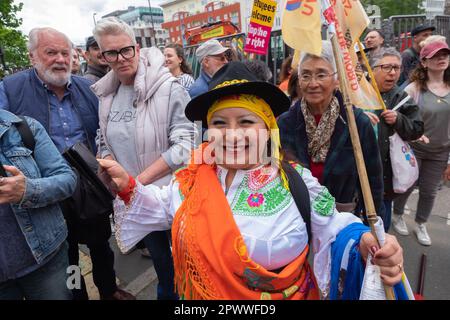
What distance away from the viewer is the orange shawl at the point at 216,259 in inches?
49.1

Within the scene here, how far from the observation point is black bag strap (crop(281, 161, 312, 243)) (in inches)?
54.1

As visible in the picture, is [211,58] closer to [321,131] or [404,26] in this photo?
[321,131]

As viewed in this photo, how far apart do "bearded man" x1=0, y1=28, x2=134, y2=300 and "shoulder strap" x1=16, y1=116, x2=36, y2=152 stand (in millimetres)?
512

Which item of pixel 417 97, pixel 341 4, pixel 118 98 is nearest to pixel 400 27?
pixel 417 97

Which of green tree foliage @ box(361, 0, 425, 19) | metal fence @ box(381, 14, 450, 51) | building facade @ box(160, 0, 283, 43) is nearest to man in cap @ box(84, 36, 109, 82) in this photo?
metal fence @ box(381, 14, 450, 51)

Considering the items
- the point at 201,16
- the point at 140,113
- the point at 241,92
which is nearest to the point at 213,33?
the point at 140,113

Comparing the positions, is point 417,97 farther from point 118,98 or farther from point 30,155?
point 30,155

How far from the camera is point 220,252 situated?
124 cm

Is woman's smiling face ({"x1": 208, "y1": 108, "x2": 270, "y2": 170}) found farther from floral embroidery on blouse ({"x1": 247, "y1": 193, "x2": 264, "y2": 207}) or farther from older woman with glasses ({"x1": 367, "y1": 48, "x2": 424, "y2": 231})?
older woman with glasses ({"x1": 367, "y1": 48, "x2": 424, "y2": 231})

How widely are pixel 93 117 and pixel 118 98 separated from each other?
0.35m

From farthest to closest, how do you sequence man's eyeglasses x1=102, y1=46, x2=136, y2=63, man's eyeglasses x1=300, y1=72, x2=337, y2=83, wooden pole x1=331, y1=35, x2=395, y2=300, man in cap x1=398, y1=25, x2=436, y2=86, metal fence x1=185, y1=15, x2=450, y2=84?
metal fence x1=185, y1=15, x2=450, y2=84, man in cap x1=398, y1=25, x2=436, y2=86, man's eyeglasses x1=102, y1=46, x2=136, y2=63, man's eyeglasses x1=300, y1=72, x2=337, y2=83, wooden pole x1=331, y1=35, x2=395, y2=300

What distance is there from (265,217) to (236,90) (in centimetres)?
60

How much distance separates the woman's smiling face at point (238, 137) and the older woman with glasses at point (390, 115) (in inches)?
51.9

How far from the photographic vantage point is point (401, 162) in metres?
2.59
